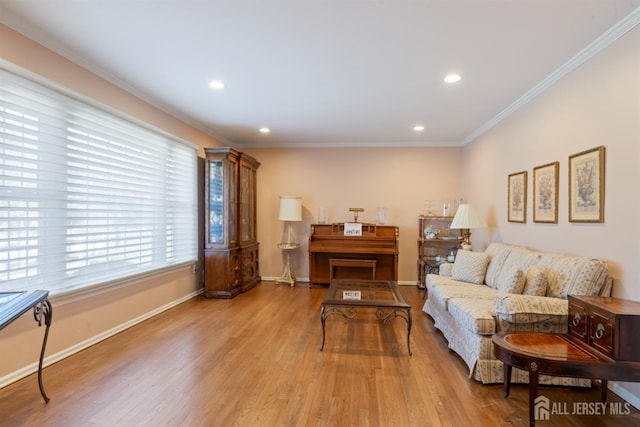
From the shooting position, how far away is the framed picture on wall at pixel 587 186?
232cm

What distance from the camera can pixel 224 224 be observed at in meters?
4.52

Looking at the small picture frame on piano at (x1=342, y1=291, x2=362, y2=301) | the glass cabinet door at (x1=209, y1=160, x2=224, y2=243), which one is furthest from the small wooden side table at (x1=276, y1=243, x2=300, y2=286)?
Answer: the small picture frame on piano at (x1=342, y1=291, x2=362, y2=301)

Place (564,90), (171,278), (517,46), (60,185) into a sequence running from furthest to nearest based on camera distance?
(171,278) < (564,90) < (60,185) < (517,46)

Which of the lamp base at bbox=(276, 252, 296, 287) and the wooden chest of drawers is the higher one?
the wooden chest of drawers

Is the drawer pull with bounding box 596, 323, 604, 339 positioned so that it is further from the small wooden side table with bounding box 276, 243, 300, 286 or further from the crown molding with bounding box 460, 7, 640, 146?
the small wooden side table with bounding box 276, 243, 300, 286

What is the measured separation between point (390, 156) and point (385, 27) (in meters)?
3.51

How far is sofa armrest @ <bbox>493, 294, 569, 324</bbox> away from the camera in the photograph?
217 centimetres

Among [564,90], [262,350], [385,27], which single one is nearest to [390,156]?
[564,90]

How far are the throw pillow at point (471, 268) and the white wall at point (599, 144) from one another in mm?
479

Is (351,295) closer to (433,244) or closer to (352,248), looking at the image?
(352,248)

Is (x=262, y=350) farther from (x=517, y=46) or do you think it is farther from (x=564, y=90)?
(x=564, y=90)

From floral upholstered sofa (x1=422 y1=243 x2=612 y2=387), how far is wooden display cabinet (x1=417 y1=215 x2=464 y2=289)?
2006mm

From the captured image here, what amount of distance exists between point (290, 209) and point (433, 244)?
258 centimetres

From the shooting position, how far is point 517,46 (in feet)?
7.72
